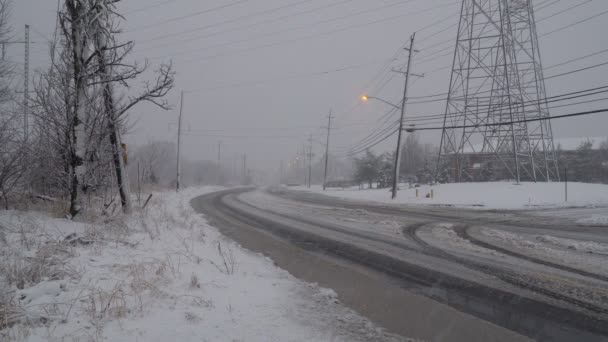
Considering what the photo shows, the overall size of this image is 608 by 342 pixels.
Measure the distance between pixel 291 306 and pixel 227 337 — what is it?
1.19 m

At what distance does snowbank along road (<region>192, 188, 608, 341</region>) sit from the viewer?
3736 millimetres

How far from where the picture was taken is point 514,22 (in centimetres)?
2583

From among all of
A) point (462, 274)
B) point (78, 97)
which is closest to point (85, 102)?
point (78, 97)

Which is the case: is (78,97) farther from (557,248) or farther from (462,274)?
(557,248)

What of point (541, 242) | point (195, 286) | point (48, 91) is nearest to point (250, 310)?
point (195, 286)

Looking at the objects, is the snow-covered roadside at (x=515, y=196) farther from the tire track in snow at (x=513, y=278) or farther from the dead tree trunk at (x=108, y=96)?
the dead tree trunk at (x=108, y=96)

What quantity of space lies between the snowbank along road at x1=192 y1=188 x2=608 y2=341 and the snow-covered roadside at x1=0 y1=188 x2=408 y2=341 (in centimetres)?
62

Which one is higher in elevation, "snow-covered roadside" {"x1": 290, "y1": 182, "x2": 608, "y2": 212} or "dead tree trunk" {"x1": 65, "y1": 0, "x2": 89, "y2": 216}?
"dead tree trunk" {"x1": 65, "y1": 0, "x2": 89, "y2": 216}

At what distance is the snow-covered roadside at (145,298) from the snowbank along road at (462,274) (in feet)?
2.02

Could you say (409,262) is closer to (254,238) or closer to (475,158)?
(254,238)

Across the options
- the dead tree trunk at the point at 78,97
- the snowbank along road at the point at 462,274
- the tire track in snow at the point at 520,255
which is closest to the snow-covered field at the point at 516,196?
the snowbank along road at the point at 462,274

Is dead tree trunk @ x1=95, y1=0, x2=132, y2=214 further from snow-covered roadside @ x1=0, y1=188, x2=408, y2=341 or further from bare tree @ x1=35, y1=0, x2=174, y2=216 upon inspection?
snow-covered roadside @ x1=0, y1=188, x2=408, y2=341

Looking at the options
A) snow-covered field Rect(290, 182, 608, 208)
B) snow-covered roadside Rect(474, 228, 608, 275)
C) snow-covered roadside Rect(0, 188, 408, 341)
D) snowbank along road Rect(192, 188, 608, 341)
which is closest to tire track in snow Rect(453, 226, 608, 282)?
snowbank along road Rect(192, 188, 608, 341)

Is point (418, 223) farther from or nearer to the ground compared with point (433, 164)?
nearer to the ground
